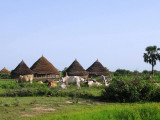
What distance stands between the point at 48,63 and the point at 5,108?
901 inches

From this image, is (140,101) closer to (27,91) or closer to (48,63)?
(27,91)

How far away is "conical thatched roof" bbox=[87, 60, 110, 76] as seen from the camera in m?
32.7

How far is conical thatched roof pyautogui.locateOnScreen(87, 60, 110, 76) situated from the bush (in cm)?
1974

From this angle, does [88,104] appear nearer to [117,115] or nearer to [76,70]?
[117,115]

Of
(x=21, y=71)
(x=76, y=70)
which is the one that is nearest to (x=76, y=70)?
(x=76, y=70)

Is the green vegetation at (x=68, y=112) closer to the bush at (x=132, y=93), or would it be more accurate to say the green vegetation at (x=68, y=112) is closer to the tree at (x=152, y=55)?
the bush at (x=132, y=93)

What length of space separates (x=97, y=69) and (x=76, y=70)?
3027 mm

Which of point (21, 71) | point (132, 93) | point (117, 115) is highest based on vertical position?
point (21, 71)

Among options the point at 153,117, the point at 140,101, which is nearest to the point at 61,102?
the point at 140,101

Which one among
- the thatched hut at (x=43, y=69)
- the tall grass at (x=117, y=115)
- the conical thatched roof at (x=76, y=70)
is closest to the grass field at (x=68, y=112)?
the tall grass at (x=117, y=115)

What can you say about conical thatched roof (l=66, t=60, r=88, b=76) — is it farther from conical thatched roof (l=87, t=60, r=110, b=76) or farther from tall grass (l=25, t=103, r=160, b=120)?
tall grass (l=25, t=103, r=160, b=120)

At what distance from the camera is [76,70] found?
31.3 metres

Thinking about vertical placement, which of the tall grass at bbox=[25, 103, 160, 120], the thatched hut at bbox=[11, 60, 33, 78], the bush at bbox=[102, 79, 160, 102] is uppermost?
the thatched hut at bbox=[11, 60, 33, 78]

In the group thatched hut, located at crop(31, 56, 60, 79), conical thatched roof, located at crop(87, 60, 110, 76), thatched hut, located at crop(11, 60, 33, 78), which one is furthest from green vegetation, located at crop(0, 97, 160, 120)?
conical thatched roof, located at crop(87, 60, 110, 76)
